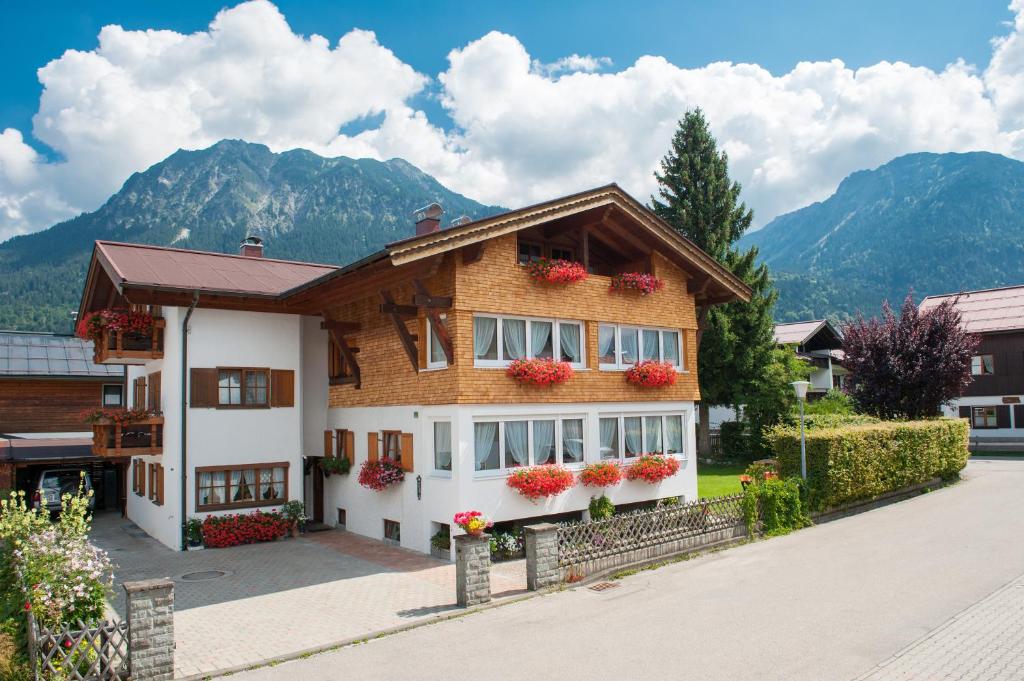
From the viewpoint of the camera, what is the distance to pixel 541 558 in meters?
14.2

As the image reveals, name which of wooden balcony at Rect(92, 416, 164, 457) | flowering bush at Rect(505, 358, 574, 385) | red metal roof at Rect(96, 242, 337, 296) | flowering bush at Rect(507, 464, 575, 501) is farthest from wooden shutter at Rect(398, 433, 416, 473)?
wooden balcony at Rect(92, 416, 164, 457)

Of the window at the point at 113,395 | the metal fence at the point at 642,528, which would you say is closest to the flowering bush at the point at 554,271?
the metal fence at the point at 642,528

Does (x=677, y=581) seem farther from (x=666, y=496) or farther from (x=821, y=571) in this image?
(x=666, y=496)

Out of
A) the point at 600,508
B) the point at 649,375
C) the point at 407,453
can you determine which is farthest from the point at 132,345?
the point at 649,375

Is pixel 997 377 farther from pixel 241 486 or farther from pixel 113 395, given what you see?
pixel 113 395

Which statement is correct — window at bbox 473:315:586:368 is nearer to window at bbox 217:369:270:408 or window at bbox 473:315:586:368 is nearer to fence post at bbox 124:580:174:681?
window at bbox 217:369:270:408

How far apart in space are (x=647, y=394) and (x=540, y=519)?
479 centimetres

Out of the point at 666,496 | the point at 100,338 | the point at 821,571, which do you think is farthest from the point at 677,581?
the point at 100,338

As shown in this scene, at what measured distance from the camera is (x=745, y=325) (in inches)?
1382

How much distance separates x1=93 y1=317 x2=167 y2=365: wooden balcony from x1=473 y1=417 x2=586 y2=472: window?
33.6 ft

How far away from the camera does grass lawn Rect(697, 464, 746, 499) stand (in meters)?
25.5

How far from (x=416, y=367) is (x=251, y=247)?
1233 centimetres

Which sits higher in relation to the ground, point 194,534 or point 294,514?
point 294,514

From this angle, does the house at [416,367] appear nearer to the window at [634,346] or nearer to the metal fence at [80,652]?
the window at [634,346]
